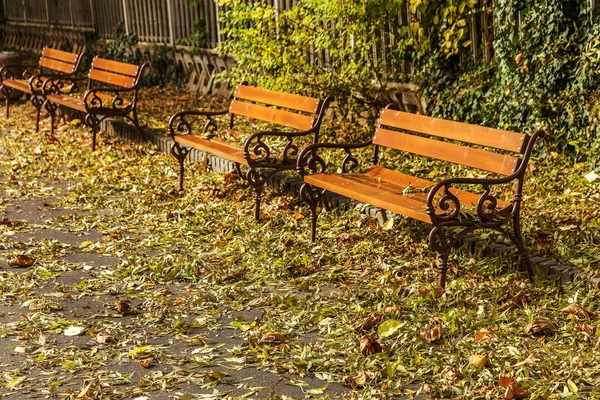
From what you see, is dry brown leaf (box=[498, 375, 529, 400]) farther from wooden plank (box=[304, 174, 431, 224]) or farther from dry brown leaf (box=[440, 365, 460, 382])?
wooden plank (box=[304, 174, 431, 224])

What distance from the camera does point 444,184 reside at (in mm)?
5699

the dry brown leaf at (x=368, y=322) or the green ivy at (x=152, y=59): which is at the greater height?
the green ivy at (x=152, y=59)

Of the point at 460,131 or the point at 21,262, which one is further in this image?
the point at 21,262

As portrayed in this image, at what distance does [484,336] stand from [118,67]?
778 centimetres

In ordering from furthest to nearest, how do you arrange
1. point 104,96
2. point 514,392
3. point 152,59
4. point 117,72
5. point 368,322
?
point 152,59 < point 104,96 < point 117,72 < point 368,322 < point 514,392

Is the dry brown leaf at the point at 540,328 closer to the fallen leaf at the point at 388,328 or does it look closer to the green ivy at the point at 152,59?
the fallen leaf at the point at 388,328

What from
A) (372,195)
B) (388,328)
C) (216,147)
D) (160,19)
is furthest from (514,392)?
(160,19)

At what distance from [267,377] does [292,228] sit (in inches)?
109

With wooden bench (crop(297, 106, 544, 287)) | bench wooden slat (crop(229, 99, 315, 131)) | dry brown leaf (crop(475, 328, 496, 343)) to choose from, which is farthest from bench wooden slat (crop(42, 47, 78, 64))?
dry brown leaf (crop(475, 328, 496, 343))

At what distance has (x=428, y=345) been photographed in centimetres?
506

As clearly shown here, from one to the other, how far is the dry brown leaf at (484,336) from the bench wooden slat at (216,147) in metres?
3.22

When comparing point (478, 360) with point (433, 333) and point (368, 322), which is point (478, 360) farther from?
point (368, 322)

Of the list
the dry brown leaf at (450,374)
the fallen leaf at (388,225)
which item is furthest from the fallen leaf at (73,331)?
the fallen leaf at (388,225)

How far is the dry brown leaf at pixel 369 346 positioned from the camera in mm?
4984
